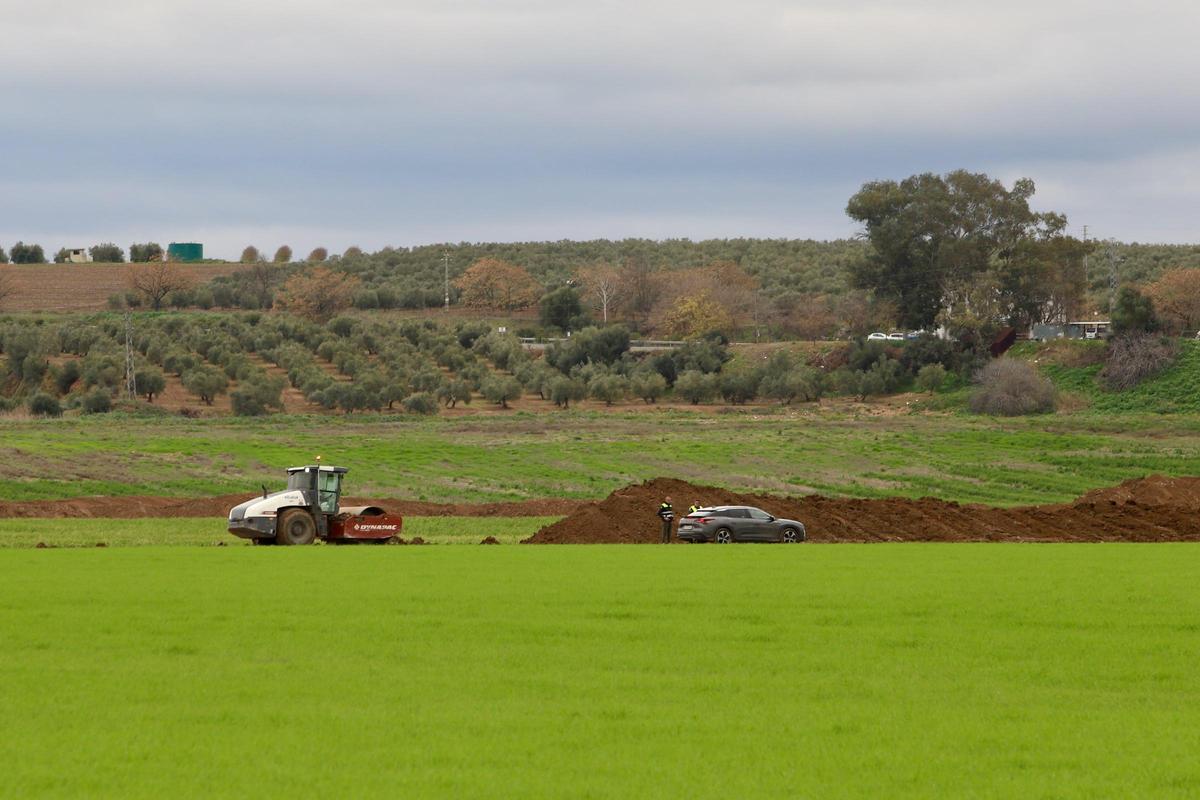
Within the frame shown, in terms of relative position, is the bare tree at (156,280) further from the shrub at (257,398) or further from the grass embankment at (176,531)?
the grass embankment at (176,531)

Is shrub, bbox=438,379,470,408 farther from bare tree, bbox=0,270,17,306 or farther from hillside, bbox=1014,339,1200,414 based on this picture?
bare tree, bbox=0,270,17,306

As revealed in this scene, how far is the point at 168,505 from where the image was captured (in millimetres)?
55812

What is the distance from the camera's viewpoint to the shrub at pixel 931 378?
346 feet

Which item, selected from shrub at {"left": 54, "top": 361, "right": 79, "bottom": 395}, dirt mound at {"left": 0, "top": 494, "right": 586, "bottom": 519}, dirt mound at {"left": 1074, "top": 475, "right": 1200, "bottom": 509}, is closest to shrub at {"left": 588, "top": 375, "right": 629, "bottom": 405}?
shrub at {"left": 54, "top": 361, "right": 79, "bottom": 395}

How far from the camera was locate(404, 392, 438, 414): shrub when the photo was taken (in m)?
101

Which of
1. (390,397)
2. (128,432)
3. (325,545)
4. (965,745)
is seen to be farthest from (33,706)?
(390,397)

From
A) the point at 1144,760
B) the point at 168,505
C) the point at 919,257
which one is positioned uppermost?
the point at 919,257

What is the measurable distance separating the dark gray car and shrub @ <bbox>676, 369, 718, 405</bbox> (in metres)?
61.4

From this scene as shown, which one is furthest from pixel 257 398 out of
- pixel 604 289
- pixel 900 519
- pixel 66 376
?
pixel 900 519

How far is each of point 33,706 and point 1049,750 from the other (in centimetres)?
1103

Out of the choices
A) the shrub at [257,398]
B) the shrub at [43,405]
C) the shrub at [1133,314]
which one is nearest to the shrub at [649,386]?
the shrub at [257,398]

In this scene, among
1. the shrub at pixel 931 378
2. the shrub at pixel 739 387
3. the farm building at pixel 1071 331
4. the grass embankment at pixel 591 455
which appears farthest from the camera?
the farm building at pixel 1071 331

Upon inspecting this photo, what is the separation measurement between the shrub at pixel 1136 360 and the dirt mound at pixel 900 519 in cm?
4756

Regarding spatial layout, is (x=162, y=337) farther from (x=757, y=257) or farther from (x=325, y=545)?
(x=757, y=257)
